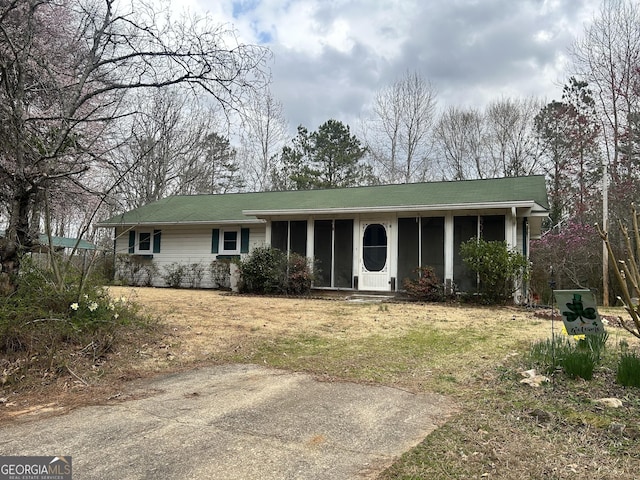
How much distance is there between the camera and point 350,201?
555 inches

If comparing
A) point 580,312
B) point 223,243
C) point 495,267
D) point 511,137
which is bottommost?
point 580,312

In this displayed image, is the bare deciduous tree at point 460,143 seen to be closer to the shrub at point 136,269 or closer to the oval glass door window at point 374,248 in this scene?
the oval glass door window at point 374,248

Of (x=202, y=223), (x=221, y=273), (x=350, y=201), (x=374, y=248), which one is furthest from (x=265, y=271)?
(x=202, y=223)

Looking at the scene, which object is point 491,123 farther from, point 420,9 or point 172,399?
point 172,399

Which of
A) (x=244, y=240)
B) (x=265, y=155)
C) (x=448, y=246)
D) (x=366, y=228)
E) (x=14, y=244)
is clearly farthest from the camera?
(x=265, y=155)

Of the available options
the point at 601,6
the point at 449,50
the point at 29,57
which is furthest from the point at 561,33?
the point at 29,57

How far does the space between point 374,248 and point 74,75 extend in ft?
28.9

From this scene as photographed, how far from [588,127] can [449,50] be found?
7732 mm

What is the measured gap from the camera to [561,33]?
17.3 m

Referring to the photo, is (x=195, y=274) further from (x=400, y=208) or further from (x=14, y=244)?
(x=14, y=244)

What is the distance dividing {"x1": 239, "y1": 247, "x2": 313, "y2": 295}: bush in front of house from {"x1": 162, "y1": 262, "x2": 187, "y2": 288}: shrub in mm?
3396

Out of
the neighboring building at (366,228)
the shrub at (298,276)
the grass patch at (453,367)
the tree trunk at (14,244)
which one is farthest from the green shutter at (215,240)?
the tree trunk at (14,244)

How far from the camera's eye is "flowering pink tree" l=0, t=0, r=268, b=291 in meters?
5.25

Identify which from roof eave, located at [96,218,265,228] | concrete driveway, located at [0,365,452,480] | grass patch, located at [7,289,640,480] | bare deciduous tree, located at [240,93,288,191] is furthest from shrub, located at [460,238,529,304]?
bare deciduous tree, located at [240,93,288,191]
